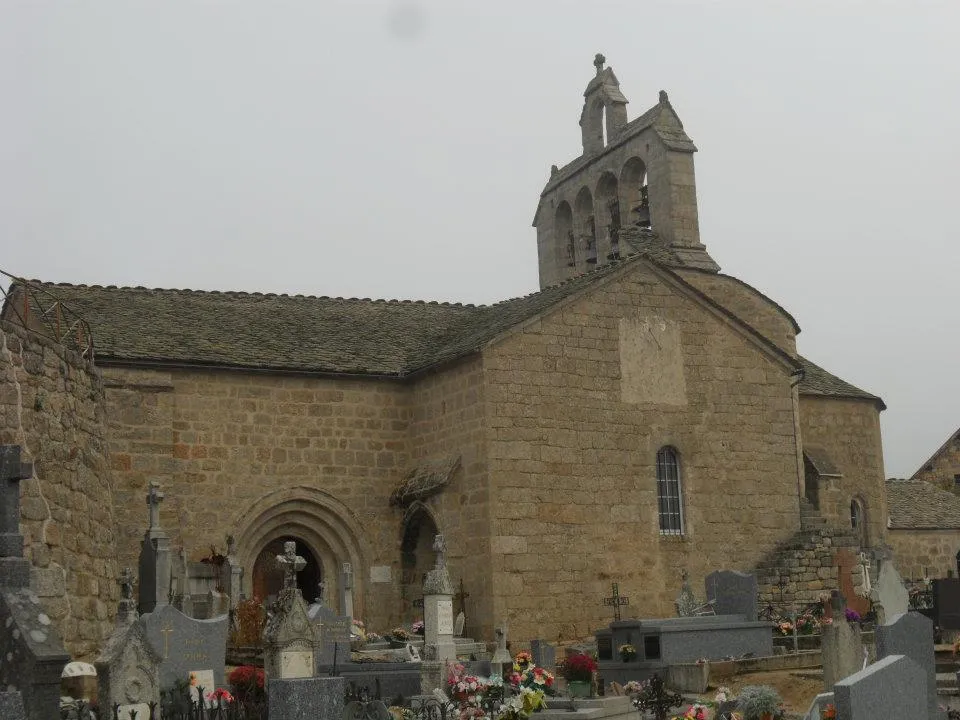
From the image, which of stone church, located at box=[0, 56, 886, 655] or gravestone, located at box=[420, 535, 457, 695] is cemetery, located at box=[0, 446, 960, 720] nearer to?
gravestone, located at box=[420, 535, 457, 695]

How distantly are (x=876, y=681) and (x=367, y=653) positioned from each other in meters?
11.7

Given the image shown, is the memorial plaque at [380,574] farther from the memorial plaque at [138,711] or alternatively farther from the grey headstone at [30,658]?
the grey headstone at [30,658]

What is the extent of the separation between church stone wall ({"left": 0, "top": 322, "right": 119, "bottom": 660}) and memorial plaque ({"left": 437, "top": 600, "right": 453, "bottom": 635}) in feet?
14.3

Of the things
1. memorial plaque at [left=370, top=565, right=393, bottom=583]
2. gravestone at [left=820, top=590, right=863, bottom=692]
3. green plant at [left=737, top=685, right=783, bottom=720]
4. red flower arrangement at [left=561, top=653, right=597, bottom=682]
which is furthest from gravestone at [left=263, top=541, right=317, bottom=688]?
memorial plaque at [left=370, top=565, right=393, bottom=583]

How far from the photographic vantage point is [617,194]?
111ft

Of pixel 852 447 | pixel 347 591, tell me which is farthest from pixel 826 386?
pixel 347 591

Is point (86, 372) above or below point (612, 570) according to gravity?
above

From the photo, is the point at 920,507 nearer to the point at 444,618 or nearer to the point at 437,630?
the point at 444,618

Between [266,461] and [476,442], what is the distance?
12.7 ft

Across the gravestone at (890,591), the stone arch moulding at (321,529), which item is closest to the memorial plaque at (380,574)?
the stone arch moulding at (321,529)

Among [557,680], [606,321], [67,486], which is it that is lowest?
[557,680]

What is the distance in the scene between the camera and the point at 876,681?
921cm

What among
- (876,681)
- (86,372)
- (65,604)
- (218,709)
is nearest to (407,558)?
(86,372)

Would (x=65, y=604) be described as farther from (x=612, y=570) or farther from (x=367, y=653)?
(x=612, y=570)
